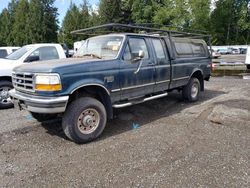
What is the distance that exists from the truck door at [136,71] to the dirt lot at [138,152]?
31.4 inches

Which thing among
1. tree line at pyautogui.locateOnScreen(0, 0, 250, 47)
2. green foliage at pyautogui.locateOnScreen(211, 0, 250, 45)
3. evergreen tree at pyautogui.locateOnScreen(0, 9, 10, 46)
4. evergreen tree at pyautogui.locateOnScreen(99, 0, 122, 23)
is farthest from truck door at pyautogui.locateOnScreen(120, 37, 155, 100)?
evergreen tree at pyautogui.locateOnScreen(0, 9, 10, 46)

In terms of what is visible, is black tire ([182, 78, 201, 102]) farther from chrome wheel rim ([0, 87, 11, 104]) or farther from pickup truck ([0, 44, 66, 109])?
chrome wheel rim ([0, 87, 11, 104])

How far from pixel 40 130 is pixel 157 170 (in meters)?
3.00

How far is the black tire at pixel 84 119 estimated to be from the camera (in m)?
4.96

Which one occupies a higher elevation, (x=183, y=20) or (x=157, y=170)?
(x=183, y=20)

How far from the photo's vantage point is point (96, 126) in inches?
211

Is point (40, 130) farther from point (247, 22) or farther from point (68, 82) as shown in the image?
point (247, 22)

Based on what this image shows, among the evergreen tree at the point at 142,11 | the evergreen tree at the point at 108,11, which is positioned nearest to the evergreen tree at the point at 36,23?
the evergreen tree at the point at 108,11

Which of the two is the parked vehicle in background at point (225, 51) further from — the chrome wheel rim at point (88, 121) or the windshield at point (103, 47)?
the chrome wheel rim at point (88, 121)

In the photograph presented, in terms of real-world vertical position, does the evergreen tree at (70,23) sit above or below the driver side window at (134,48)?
above

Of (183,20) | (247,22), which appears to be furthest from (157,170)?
(247,22)

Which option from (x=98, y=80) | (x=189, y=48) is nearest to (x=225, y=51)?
(x=189, y=48)

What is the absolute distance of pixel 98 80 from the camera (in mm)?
5238

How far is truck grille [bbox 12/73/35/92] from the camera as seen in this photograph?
4953 mm
